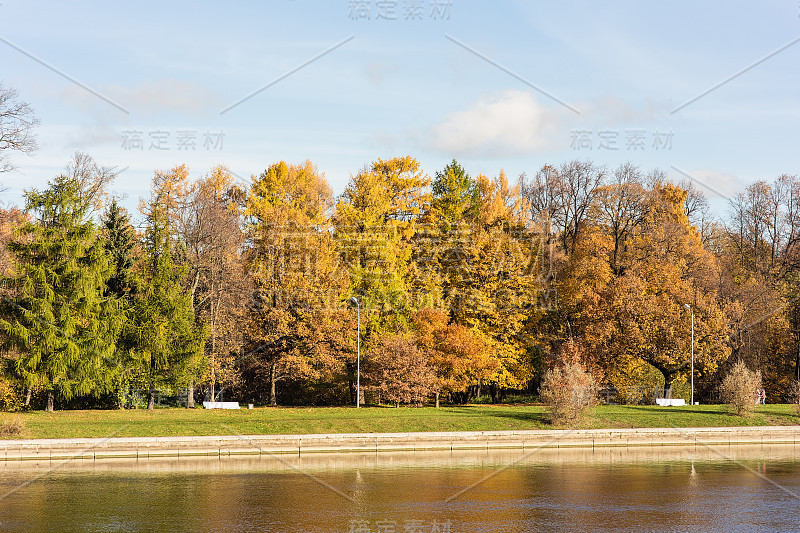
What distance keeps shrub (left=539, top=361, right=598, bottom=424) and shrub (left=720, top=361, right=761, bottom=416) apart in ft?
29.3

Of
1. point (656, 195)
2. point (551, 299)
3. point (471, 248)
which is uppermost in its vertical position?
point (656, 195)

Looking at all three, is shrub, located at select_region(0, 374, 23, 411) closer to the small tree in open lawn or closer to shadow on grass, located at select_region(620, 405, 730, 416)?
the small tree in open lawn

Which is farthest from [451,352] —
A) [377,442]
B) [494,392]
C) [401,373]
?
[377,442]

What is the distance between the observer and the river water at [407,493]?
718 inches

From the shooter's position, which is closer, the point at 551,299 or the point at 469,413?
the point at 469,413

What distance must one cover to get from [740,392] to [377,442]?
20.9m

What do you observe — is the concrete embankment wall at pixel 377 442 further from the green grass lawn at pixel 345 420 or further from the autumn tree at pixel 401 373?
the autumn tree at pixel 401 373

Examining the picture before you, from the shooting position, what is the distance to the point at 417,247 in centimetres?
5247

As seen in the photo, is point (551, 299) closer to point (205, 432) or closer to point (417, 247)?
point (417, 247)

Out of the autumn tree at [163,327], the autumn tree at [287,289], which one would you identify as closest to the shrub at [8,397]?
the autumn tree at [163,327]

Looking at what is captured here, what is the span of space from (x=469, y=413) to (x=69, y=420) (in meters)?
19.7

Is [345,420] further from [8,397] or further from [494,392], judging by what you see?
[494,392]

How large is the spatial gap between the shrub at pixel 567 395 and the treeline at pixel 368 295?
29.4 ft

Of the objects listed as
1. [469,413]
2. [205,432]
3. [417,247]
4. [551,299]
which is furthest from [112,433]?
[551,299]
